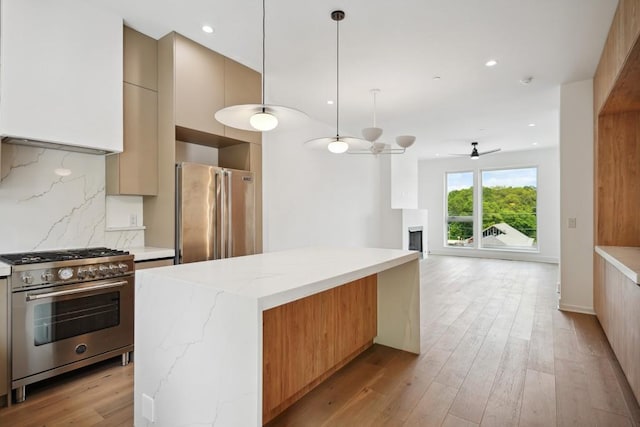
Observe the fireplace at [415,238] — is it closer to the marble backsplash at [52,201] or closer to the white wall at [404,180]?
the white wall at [404,180]

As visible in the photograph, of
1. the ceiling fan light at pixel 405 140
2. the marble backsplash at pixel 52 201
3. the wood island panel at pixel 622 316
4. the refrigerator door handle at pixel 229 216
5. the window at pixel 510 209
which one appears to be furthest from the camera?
the window at pixel 510 209

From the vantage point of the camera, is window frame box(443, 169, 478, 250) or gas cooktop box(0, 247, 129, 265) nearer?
gas cooktop box(0, 247, 129, 265)

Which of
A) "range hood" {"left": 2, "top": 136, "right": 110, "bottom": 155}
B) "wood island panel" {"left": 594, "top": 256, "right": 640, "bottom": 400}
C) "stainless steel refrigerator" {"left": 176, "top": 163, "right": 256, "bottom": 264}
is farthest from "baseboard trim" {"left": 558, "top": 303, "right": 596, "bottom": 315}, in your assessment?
"range hood" {"left": 2, "top": 136, "right": 110, "bottom": 155}

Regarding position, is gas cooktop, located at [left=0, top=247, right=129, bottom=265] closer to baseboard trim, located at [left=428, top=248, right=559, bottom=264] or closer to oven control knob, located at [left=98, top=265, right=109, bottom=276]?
oven control knob, located at [left=98, top=265, right=109, bottom=276]

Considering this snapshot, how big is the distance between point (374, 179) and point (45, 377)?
6.25 metres

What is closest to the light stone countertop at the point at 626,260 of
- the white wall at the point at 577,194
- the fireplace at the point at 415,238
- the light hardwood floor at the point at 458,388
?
the white wall at the point at 577,194

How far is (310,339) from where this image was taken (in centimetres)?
212

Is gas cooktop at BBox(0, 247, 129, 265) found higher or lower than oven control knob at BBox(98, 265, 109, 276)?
higher

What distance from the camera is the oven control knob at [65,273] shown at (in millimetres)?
2220

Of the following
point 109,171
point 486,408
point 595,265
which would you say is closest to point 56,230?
point 109,171

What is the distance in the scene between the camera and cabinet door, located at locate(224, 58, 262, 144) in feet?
10.9

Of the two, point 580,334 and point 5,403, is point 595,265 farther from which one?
point 5,403

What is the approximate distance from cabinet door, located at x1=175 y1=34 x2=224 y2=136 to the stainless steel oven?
133 centimetres

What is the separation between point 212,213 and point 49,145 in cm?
129
